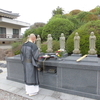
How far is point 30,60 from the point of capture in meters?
3.37

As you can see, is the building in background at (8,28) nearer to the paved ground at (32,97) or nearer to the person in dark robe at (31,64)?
the paved ground at (32,97)

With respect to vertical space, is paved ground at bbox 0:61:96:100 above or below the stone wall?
above

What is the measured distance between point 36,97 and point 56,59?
1.56 meters

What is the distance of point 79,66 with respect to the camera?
3293mm

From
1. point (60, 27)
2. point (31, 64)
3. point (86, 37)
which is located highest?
point (60, 27)

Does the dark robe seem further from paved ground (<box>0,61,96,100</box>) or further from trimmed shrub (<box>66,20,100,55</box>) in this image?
trimmed shrub (<box>66,20,100,55</box>)

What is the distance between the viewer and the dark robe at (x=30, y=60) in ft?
10.8

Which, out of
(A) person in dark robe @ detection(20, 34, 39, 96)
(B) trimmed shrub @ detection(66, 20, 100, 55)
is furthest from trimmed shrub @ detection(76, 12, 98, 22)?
(A) person in dark robe @ detection(20, 34, 39, 96)

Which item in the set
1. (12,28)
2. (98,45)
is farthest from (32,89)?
(12,28)

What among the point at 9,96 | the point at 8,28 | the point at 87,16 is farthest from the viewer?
the point at 8,28

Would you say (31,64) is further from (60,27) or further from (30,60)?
(60,27)

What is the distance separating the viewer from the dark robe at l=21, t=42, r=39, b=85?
3303 millimetres

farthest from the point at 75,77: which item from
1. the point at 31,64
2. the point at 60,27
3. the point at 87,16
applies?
the point at 87,16

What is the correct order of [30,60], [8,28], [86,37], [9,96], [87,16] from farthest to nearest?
[8,28], [87,16], [86,37], [9,96], [30,60]
